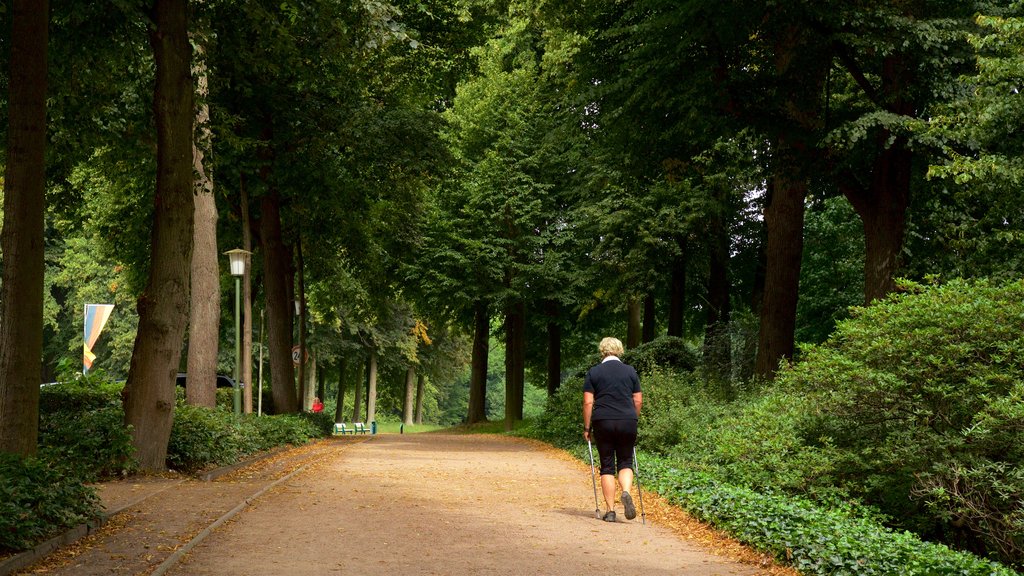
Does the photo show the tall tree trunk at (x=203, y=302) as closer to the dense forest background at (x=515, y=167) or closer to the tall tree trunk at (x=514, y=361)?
the dense forest background at (x=515, y=167)

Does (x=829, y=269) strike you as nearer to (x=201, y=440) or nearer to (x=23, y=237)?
(x=201, y=440)

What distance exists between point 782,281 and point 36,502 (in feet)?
45.5

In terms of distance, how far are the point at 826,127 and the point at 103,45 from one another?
1106 centimetres

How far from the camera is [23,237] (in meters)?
9.70

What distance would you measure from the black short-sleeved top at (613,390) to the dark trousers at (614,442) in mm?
67

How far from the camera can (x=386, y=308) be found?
124 feet

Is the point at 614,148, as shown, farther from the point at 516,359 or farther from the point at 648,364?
the point at 516,359

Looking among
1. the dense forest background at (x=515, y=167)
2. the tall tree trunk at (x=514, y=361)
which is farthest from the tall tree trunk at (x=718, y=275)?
the tall tree trunk at (x=514, y=361)

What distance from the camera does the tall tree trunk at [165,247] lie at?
13852mm

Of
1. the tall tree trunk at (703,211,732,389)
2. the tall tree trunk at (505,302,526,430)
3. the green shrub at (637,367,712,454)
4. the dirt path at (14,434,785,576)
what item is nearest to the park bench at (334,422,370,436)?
the tall tree trunk at (505,302,526,430)

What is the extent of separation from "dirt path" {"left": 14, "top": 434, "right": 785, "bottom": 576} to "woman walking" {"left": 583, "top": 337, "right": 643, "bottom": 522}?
0.50 m

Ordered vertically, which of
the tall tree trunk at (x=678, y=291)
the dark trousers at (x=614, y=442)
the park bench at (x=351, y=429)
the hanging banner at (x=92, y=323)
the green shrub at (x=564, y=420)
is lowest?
the park bench at (x=351, y=429)

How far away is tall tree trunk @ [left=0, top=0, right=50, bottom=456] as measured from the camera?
958 centimetres

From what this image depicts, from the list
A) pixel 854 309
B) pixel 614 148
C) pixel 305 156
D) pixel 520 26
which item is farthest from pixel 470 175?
pixel 854 309
